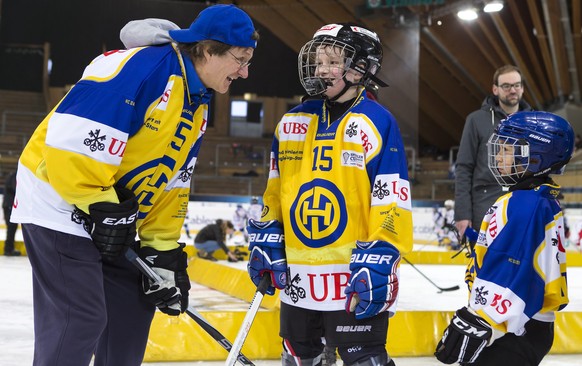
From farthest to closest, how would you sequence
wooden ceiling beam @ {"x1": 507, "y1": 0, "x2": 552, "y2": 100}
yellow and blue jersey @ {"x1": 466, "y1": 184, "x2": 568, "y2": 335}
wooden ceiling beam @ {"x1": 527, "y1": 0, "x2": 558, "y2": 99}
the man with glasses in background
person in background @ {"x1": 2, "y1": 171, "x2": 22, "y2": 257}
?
wooden ceiling beam @ {"x1": 507, "y1": 0, "x2": 552, "y2": 100}
wooden ceiling beam @ {"x1": 527, "y1": 0, "x2": 558, "y2": 99}
person in background @ {"x1": 2, "y1": 171, "x2": 22, "y2": 257}
the man with glasses in background
yellow and blue jersey @ {"x1": 466, "y1": 184, "x2": 568, "y2": 335}

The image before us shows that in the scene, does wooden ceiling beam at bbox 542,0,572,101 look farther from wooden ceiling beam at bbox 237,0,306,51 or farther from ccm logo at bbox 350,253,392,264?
ccm logo at bbox 350,253,392,264

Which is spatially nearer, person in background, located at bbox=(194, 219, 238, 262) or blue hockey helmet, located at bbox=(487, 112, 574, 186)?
blue hockey helmet, located at bbox=(487, 112, 574, 186)

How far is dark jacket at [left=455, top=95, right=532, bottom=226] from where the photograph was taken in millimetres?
3105

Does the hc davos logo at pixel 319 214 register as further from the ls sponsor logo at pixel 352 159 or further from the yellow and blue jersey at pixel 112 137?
the yellow and blue jersey at pixel 112 137

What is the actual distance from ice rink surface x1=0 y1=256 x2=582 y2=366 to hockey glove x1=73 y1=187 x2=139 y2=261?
163cm

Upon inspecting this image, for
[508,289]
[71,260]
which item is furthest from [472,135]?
[71,260]

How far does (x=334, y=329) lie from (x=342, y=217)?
29 centimetres

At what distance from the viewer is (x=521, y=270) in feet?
5.49

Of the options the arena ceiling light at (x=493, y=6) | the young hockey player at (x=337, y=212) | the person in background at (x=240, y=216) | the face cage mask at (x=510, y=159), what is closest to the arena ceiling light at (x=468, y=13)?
the arena ceiling light at (x=493, y=6)

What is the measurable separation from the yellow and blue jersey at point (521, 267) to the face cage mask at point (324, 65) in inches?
22.3

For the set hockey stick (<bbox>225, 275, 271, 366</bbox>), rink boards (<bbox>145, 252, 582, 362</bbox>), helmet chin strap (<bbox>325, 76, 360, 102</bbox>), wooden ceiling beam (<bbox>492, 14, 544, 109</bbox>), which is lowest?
rink boards (<bbox>145, 252, 582, 362</bbox>)

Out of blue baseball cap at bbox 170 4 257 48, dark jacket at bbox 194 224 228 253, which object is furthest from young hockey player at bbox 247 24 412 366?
dark jacket at bbox 194 224 228 253

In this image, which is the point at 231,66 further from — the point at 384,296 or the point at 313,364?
the point at 313,364

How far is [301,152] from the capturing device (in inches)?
79.4
